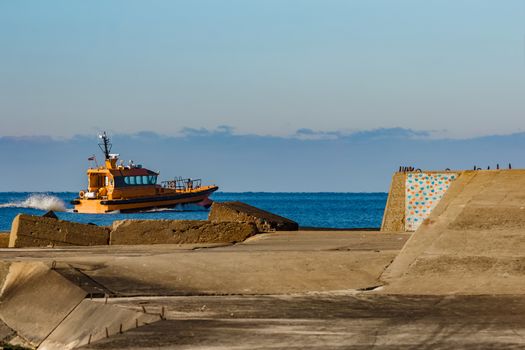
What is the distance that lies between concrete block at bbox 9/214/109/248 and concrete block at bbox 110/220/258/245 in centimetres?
29

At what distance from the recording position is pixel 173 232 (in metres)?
16.0

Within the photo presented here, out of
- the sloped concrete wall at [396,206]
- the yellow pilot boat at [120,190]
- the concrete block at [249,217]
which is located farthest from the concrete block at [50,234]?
the yellow pilot boat at [120,190]

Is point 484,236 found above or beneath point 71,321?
above

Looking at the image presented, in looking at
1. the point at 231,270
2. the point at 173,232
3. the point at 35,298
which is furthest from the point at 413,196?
the point at 35,298

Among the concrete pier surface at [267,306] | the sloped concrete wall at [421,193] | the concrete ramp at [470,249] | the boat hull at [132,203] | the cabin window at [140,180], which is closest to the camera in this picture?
the concrete pier surface at [267,306]

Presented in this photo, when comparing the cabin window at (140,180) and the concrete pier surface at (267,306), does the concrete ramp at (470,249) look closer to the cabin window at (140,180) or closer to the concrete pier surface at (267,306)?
the concrete pier surface at (267,306)

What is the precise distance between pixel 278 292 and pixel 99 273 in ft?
6.73

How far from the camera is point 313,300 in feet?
30.0

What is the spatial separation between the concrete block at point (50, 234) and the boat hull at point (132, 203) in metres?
57.9

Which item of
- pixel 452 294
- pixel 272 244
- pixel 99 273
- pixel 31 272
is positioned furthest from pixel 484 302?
pixel 272 244

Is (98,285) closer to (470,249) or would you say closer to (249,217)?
(470,249)

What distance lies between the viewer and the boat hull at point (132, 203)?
245 ft

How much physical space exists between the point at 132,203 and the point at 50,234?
60.1 meters

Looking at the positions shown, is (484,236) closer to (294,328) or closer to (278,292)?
(278,292)
